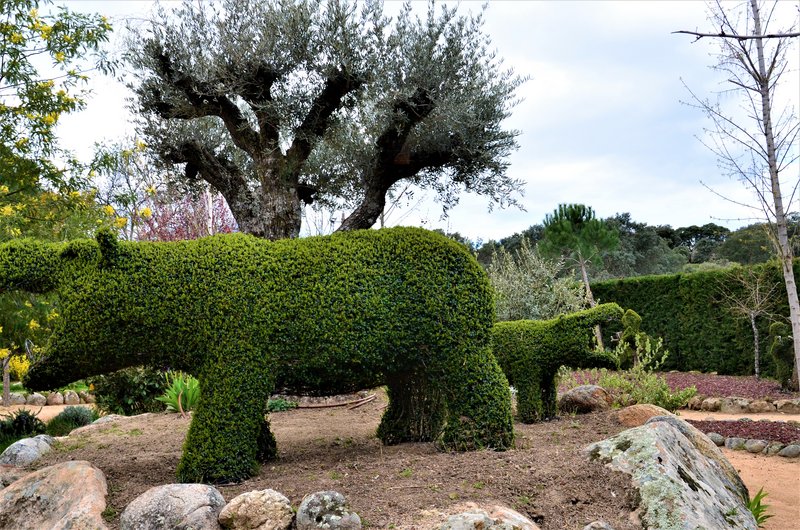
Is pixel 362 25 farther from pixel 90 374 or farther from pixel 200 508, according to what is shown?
pixel 200 508

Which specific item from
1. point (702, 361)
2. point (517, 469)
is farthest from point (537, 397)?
point (702, 361)

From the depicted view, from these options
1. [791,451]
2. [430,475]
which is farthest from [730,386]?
[430,475]

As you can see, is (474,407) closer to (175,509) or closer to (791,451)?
(175,509)

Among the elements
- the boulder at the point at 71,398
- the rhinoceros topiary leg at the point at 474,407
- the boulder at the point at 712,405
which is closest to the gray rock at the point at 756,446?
the boulder at the point at 712,405

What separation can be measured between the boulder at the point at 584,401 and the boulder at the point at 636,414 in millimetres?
1211

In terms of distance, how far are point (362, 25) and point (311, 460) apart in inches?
224

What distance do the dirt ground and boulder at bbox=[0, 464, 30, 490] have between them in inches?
10.0

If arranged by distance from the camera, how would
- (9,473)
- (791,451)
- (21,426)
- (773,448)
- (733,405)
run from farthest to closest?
(733,405) → (21,426) → (773,448) → (791,451) → (9,473)

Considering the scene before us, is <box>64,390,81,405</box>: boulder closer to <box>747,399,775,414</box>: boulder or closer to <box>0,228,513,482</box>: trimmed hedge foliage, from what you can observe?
<box>0,228,513,482</box>: trimmed hedge foliage

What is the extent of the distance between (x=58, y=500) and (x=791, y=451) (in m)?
8.57

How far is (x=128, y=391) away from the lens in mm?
10977

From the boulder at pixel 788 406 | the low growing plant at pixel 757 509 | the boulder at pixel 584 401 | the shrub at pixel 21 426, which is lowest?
the boulder at pixel 788 406

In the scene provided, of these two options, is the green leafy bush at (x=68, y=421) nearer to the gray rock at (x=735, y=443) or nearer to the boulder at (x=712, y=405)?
the gray rock at (x=735, y=443)

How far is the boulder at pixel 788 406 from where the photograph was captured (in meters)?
11.8
